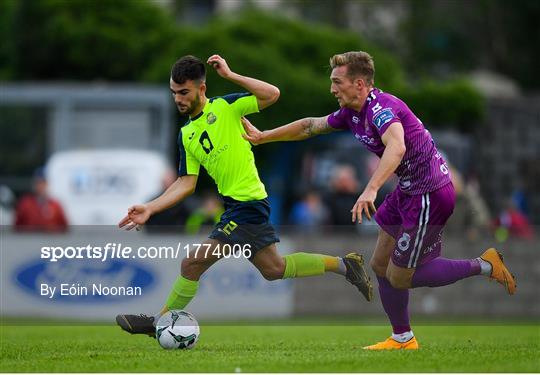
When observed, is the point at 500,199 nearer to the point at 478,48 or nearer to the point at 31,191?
the point at 31,191

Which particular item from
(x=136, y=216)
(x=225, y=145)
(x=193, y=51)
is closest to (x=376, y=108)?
(x=225, y=145)

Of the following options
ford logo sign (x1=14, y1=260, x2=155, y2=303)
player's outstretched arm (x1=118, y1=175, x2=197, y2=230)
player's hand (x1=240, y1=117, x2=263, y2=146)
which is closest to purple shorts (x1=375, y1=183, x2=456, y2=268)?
player's hand (x1=240, y1=117, x2=263, y2=146)

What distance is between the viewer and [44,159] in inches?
1131

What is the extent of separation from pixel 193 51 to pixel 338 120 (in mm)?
19167

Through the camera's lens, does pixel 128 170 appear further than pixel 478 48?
→ No

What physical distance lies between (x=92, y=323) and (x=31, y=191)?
12.6 meters

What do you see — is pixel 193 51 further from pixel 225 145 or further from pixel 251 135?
pixel 225 145

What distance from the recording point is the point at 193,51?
30.5 meters

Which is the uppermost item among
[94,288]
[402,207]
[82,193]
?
[402,207]

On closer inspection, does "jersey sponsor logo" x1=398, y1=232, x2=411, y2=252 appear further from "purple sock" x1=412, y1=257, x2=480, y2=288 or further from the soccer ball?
the soccer ball

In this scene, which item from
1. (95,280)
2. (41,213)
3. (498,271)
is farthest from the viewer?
(41,213)

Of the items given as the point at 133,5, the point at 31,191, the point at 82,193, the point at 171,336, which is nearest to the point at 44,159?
the point at 31,191

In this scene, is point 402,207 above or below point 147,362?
above

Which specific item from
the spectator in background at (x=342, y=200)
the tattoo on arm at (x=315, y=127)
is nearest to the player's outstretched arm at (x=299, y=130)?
the tattoo on arm at (x=315, y=127)
